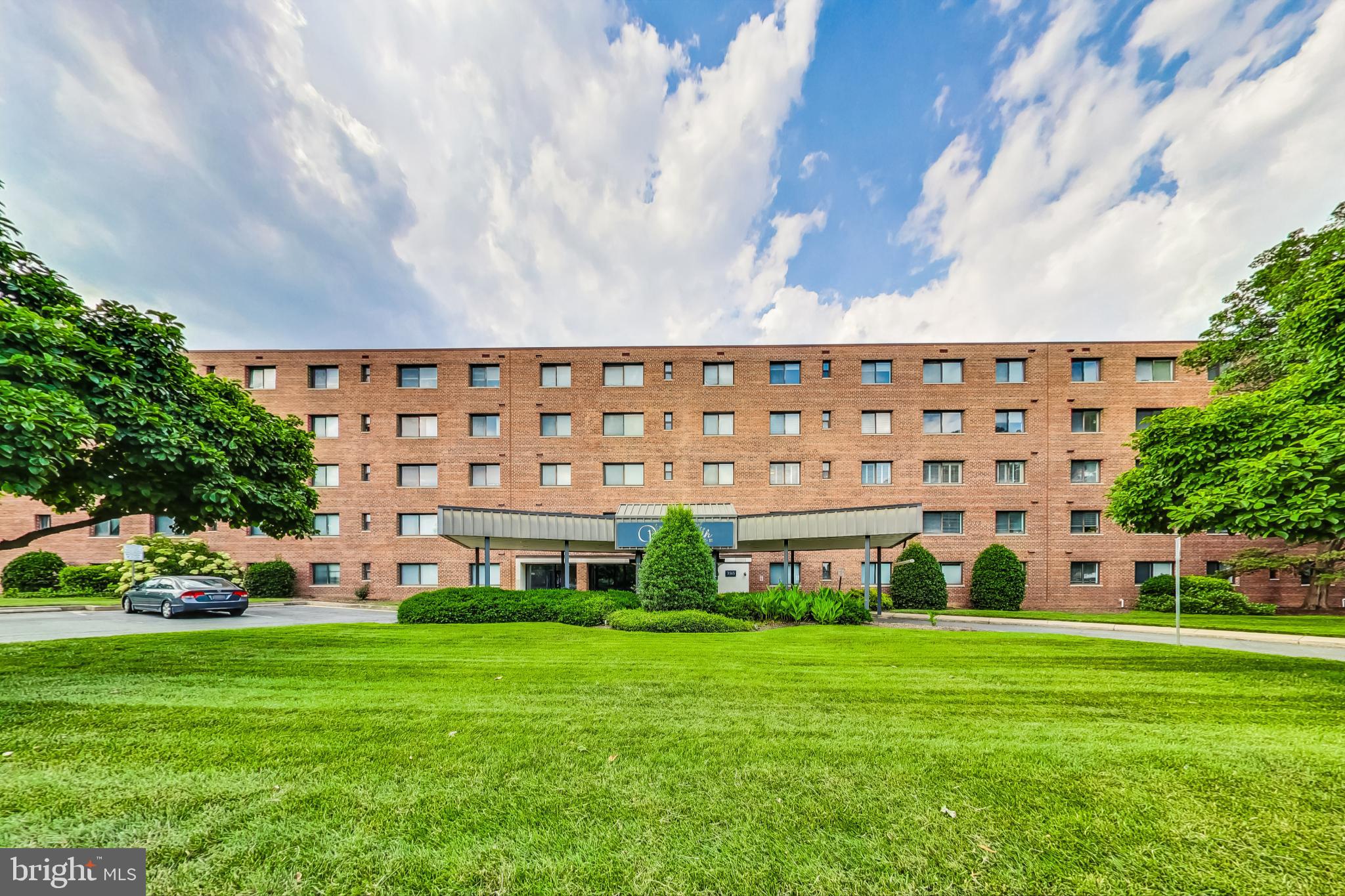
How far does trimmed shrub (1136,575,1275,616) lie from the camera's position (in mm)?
21172

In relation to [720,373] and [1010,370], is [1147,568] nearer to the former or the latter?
[1010,370]

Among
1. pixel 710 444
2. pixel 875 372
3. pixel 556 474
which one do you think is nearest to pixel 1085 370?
pixel 875 372

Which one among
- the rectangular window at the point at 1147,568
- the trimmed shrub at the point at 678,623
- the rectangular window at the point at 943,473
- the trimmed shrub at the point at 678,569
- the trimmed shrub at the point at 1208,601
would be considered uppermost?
the rectangular window at the point at 943,473

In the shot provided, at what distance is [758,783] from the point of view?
13.1ft

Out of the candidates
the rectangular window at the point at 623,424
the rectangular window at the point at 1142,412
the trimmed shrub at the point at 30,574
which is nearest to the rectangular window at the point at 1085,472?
the rectangular window at the point at 1142,412

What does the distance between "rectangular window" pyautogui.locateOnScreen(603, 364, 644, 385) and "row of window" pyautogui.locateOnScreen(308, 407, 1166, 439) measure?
71.1 inches

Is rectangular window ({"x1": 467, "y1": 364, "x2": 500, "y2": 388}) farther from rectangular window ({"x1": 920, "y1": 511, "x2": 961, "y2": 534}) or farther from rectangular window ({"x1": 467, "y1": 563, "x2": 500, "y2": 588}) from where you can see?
rectangular window ({"x1": 920, "y1": 511, "x2": 961, "y2": 534})

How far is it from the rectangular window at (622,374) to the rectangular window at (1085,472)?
23.7 m

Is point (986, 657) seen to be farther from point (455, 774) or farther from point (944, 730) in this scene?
point (455, 774)

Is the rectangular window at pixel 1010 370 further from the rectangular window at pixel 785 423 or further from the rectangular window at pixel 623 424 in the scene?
the rectangular window at pixel 623 424

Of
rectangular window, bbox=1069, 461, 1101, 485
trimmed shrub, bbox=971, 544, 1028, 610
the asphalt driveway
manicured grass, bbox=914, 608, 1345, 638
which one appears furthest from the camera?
rectangular window, bbox=1069, 461, 1101, 485

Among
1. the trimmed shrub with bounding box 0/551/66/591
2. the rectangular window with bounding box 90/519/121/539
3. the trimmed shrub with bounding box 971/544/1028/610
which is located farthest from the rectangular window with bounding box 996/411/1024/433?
the trimmed shrub with bounding box 0/551/66/591

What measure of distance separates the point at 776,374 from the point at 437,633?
20.7 metres

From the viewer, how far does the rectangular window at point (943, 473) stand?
25.9 meters
